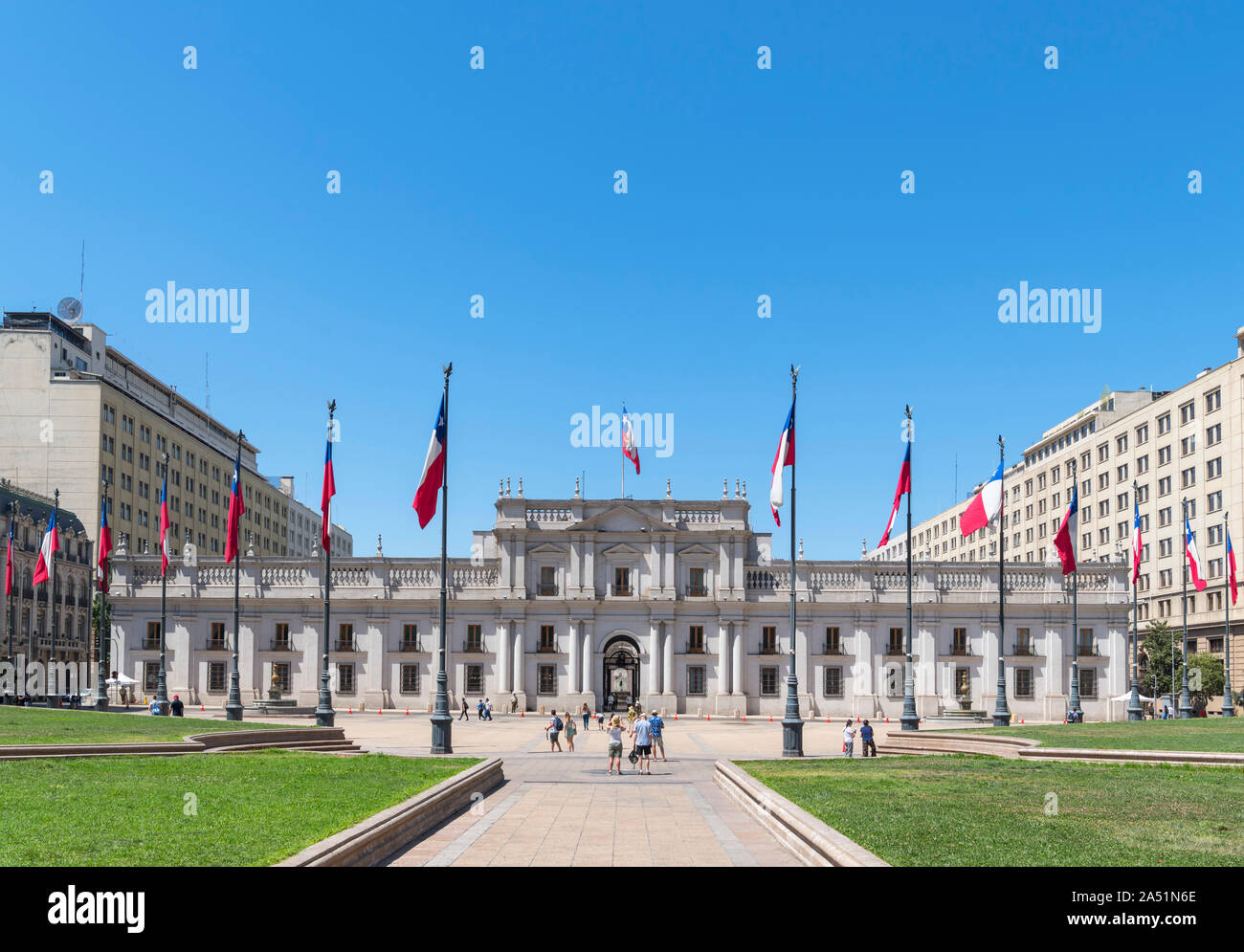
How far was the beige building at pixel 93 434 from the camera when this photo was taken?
89.9 m

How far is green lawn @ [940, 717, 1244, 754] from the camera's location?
106ft

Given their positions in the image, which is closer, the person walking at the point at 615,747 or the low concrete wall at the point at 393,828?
the low concrete wall at the point at 393,828

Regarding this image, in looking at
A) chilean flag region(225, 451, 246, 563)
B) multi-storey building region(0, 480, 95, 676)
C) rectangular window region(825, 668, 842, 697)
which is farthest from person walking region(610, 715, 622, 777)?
multi-storey building region(0, 480, 95, 676)

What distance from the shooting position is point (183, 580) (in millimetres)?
73250

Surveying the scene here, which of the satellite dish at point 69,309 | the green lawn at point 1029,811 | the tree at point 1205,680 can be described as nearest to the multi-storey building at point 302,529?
the satellite dish at point 69,309

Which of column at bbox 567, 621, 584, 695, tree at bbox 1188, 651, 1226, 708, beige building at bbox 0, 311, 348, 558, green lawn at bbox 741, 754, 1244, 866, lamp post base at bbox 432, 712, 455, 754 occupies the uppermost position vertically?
beige building at bbox 0, 311, 348, 558

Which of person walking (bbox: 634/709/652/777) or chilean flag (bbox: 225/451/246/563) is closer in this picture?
person walking (bbox: 634/709/652/777)

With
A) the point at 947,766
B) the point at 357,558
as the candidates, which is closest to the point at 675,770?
the point at 947,766

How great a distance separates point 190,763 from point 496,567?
154ft

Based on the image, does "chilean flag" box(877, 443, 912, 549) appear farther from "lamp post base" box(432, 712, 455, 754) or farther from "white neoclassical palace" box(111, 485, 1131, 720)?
"white neoclassical palace" box(111, 485, 1131, 720)

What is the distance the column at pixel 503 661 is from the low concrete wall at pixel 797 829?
47.8m

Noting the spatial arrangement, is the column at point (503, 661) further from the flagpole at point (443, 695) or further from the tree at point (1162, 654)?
the tree at point (1162, 654)

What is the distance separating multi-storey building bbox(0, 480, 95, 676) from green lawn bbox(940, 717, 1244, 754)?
6171cm

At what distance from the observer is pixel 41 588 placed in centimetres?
8256
